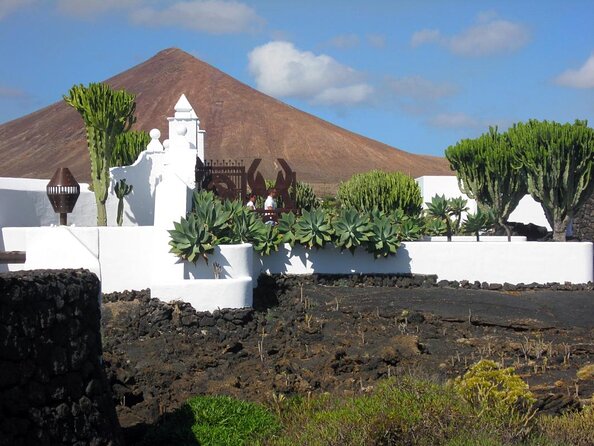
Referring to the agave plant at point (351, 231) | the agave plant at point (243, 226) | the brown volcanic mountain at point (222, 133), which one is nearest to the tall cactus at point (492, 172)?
the agave plant at point (351, 231)

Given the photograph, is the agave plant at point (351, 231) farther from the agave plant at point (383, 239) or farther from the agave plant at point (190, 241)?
the agave plant at point (190, 241)

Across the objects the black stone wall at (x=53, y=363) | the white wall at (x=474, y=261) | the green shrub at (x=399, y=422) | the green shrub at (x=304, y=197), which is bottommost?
the green shrub at (x=399, y=422)

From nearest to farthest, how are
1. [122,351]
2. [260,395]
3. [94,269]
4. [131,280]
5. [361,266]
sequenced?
[94,269] → [260,395] → [122,351] → [131,280] → [361,266]

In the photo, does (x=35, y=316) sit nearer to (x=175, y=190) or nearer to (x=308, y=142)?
(x=175, y=190)

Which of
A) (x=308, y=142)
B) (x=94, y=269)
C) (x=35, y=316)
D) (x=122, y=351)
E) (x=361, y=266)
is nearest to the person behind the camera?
(x=35, y=316)

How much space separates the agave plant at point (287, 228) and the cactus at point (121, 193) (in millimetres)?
4271

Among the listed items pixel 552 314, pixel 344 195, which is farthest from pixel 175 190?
pixel 344 195

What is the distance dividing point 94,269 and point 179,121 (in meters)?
13.0

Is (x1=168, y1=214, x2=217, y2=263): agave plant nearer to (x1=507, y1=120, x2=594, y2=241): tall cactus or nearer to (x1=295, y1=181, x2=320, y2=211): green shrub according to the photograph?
(x1=295, y1=181, x2=320, y2=211): green shrub

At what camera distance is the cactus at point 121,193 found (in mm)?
20625

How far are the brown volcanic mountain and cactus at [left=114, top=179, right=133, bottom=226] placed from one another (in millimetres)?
50984

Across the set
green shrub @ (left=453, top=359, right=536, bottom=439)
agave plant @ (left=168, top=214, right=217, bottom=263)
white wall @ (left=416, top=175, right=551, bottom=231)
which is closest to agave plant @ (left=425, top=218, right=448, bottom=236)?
white wall @ (left=416, top=175, right=551, bottom=231)

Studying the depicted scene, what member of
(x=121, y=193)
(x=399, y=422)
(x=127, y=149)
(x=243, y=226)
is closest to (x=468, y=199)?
(x=127, y=149)

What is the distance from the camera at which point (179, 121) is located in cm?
2098
